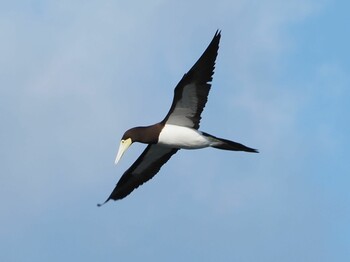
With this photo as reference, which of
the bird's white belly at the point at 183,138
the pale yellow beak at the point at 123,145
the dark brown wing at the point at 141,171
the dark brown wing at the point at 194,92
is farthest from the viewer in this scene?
the dark brown wing at the point at 141,171

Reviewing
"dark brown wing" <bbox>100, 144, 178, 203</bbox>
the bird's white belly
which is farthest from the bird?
"dark brown wing" <bbox>100, 144, 178, 203</bbox>

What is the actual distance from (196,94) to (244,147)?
6.31 ft

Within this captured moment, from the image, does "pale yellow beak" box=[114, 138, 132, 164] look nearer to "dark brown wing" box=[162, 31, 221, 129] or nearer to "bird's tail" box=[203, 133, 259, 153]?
"dark brown wing" box=[162, 31, 221, 129]

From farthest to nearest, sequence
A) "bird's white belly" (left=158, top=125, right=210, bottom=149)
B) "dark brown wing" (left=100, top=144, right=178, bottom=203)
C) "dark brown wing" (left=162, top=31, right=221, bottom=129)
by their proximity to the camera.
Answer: "dark brown wing" (left=100, top=144, right=178, bottom=203) → "bird's white belly" (left=158, top=125, right=210, bottom=149) → "dark brown wing" (left=162, top=31, right=221, bottom=129)

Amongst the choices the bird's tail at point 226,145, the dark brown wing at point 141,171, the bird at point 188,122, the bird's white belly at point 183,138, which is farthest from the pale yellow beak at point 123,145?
the bird's tail at point 226,145

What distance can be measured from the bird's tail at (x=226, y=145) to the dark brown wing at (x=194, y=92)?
593 millimetres

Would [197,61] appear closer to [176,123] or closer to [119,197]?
[176,123]

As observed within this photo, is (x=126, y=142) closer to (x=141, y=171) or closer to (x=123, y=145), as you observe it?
(x=123, y=145)

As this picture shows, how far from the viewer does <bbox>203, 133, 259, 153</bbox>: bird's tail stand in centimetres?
2920

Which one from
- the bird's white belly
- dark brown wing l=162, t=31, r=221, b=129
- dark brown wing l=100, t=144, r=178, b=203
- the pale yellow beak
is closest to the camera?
dark brown wing l=162, t=31, r=221, b=129

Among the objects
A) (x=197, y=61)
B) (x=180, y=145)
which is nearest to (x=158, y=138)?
(x=180, y=145)

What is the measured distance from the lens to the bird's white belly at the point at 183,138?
1147 inches

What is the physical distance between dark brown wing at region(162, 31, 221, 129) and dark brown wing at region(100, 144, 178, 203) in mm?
2095

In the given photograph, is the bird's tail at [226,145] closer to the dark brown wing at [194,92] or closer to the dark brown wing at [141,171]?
the dark brown wing at [194,92]
